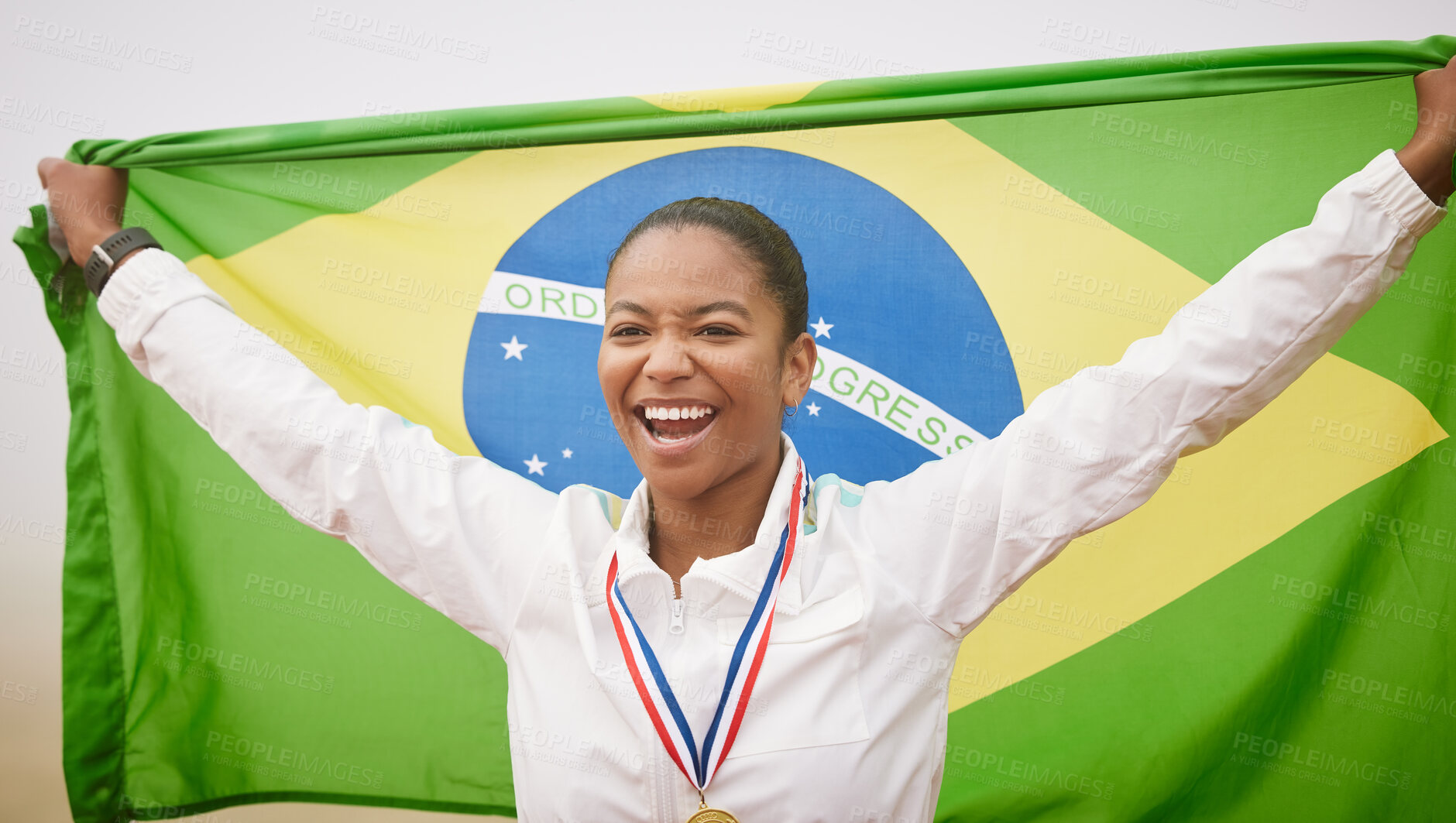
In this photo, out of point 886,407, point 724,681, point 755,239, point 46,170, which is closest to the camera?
point 724,681

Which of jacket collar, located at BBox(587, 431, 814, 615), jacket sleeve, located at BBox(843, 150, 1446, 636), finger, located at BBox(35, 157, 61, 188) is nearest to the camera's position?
jacket sleeve, located at BBox(843, 150, 1446, 636)

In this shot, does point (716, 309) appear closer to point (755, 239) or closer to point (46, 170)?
point (755, 239)

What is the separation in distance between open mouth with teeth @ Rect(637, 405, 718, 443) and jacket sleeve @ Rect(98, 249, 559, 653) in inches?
14.0

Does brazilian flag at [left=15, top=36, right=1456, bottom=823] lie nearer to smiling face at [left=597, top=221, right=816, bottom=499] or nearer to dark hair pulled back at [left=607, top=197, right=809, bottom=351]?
smiling face at [left=597, top=221, right=816, bottom=499]

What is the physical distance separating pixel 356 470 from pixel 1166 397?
169 cm

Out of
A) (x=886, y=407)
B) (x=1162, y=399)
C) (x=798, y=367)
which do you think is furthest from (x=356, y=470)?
(x=1162, y=399)

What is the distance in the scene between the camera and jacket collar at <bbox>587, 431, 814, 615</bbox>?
1.74m

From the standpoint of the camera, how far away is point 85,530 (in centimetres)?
248

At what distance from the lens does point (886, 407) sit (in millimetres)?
2488

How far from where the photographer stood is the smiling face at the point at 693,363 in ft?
5.99

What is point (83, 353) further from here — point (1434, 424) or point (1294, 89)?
point (1434, 424)

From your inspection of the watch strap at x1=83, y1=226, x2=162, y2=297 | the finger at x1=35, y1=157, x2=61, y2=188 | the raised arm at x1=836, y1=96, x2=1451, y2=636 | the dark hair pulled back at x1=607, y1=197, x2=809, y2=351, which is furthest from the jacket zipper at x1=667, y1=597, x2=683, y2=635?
the finger at x1=35, y1=157, x2=61, y2=188

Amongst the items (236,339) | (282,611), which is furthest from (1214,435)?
(282,611)

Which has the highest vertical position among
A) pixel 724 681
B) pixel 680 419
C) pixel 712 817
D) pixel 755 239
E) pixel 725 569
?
pixel 755 239
